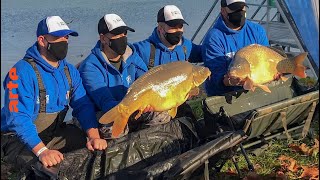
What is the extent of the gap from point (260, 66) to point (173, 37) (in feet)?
3.06

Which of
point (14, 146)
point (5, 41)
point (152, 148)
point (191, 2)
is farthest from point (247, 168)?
point (191, 2)

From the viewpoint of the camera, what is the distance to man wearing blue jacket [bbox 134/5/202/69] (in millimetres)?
4524

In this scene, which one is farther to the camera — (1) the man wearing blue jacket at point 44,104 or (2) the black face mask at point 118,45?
(2) the black face mask at point 118,45

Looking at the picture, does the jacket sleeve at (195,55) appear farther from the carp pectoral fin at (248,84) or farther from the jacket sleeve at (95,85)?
the jacket sleeve at (95,85)

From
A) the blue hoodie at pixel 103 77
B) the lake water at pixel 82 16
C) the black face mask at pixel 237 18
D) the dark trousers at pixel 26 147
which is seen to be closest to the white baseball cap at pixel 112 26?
the blue hoodie at pixel 103 77

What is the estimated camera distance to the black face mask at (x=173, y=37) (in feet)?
15.0

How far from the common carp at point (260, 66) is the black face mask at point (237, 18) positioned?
0.66 metres

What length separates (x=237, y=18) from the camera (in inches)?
187

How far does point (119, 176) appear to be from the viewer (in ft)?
10.8

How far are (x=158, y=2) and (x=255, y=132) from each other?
6.63m

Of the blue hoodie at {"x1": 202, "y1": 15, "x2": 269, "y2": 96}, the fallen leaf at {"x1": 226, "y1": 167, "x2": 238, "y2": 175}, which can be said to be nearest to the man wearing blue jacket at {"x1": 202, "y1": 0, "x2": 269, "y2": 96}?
the blue hoodie at {"x1": 202, "y1": 15, "x2": 269, "y2": 96}

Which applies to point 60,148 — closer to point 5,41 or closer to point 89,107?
point 89,107

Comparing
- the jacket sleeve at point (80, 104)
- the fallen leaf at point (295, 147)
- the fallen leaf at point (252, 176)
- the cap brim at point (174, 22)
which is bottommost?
the fallen leaf at point (295, 147)

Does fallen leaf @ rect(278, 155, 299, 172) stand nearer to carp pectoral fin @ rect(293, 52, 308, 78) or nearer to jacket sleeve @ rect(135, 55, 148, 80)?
carp pectoral fin @ rect(293, 52, 308, 78)
